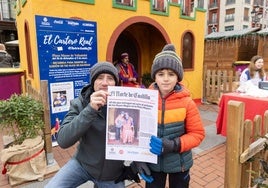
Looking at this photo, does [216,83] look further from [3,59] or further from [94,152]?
[3,59]

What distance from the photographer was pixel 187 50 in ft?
23.7

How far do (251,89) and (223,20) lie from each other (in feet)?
115

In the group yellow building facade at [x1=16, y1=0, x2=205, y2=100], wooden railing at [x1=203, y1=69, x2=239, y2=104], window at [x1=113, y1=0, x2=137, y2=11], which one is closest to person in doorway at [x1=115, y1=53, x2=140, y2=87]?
yellow building facade at [x1=16, y1=0, x2=205, y2=100]

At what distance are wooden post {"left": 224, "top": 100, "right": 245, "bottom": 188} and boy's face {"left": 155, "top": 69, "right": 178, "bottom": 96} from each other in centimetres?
49

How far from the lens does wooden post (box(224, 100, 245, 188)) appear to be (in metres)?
1.61

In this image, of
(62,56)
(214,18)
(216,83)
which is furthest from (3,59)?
(214,18)

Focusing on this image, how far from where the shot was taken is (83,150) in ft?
5.77

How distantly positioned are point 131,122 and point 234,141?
0.89 metres

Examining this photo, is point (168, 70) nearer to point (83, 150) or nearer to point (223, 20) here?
point (83, 150)

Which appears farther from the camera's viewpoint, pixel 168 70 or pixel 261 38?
pixel 261 38

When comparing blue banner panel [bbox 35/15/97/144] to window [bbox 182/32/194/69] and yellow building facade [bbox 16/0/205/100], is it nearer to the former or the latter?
yellow building facade [bbox 16/0/205/100]

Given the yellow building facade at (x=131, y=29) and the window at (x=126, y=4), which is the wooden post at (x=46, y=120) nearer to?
the yellow building facade at (x=131, y=29)

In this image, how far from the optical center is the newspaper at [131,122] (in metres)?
1.39

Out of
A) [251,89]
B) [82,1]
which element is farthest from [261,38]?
[82,1]
